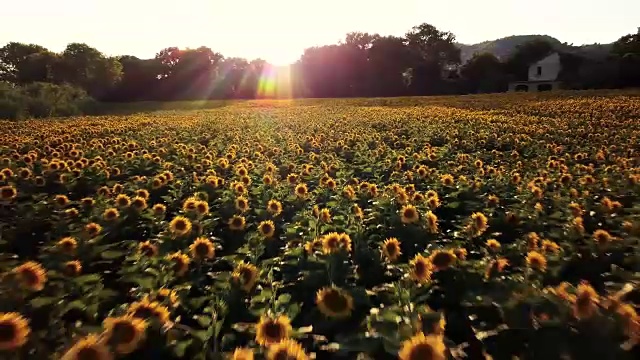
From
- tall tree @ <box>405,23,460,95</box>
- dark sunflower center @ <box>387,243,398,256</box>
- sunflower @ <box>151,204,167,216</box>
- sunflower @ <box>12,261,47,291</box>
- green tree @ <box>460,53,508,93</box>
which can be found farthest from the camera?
tall tree @ <box>405,23,460,95</box>

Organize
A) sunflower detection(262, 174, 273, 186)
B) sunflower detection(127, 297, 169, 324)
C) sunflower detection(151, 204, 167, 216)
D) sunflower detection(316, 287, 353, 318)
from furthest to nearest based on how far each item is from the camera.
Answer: sunflower detection(262, 174, 273, 186)
sunflower detection(151, 204, 167, 216)
sunflower detection(316, 287, 353, 318)
sunflower detection(127, 297, 169, 324)

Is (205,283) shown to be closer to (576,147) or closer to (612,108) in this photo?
(576,147)

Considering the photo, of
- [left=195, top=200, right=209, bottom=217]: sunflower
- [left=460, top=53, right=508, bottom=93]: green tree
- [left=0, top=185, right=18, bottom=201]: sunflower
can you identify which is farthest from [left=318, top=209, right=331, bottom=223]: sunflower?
[left=460, top=53, right=508, bottom=93]: green tree

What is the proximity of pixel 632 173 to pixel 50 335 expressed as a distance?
19.2 feet

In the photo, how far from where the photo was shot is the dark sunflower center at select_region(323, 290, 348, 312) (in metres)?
2.47

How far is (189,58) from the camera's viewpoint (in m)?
67.3

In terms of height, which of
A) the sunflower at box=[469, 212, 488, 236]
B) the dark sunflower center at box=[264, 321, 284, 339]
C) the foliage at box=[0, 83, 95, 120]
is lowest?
the sunflower at box=[469, 212, 488, 236]

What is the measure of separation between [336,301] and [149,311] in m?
0.90

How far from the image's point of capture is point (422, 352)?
183cm

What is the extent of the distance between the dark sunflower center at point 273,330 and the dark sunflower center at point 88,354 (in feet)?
2.22

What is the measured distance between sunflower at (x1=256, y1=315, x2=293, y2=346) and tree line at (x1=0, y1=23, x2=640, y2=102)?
5720 cm

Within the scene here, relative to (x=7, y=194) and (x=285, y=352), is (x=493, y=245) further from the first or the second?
(x=7, y=194)

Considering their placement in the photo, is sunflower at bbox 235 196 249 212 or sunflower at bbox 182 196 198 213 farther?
sunflower at bbox 235 196 249 212

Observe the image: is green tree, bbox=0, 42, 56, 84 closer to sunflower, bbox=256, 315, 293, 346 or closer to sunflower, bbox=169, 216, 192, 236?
sunflower, bbox=169, 216, 192, 236
